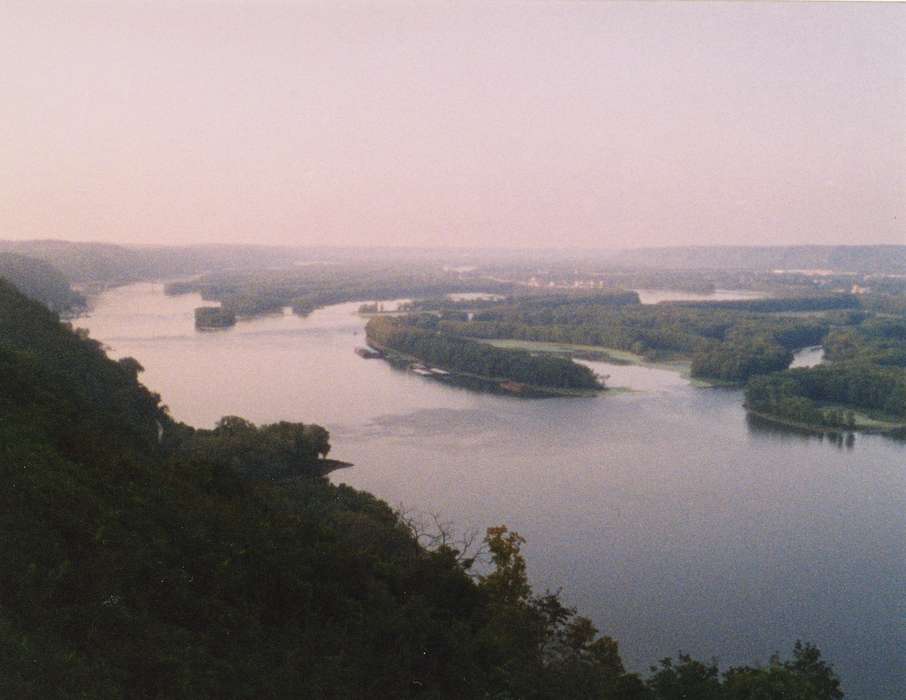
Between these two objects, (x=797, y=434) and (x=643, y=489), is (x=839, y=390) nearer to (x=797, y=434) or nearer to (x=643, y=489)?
(x=797, y=434)

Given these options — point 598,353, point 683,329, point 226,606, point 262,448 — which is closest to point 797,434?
point 598,353

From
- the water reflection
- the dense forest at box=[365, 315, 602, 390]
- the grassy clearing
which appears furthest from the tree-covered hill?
the water reflection

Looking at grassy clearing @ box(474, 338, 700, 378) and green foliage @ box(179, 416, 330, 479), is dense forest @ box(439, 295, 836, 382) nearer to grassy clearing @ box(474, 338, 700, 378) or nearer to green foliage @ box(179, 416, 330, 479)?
grassy clearing @ box(474, 338, 700, 378)

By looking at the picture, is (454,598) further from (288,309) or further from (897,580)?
(288,309)

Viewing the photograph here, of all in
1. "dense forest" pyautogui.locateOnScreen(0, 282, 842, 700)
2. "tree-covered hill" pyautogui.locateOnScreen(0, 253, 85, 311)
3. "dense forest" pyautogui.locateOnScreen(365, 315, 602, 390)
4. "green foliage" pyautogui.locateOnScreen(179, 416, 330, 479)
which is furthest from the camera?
"dense forest" pyautogui.locateOnScreen(365, 315, 602, 390)

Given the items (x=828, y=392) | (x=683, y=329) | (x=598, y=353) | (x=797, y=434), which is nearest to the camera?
(x=797, y=434)

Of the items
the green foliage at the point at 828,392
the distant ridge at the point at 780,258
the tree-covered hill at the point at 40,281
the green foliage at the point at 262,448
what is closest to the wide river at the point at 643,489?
the green foliage at the point at 828,392
